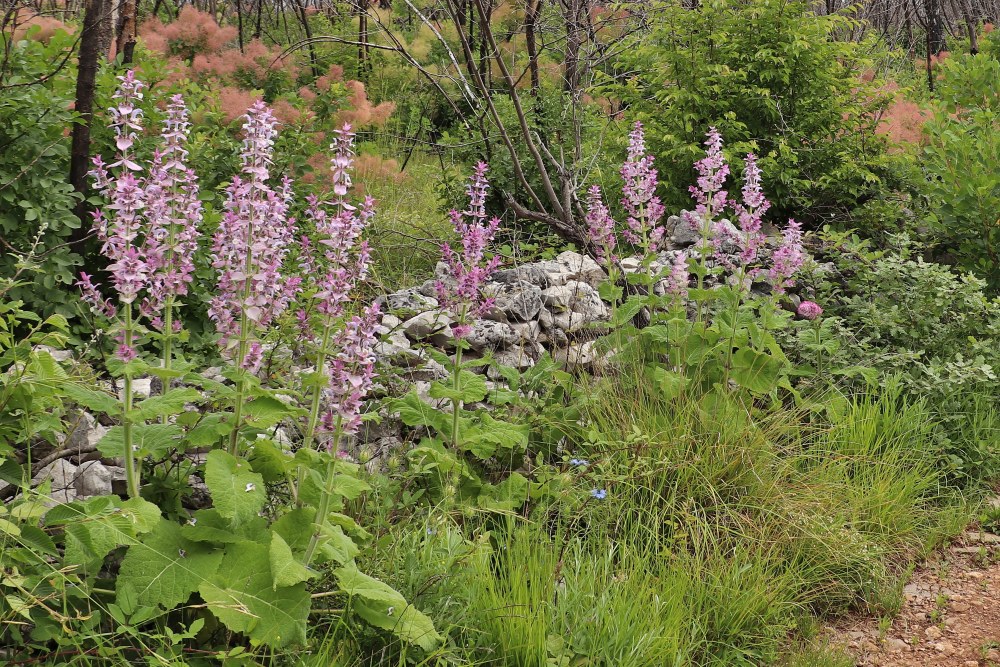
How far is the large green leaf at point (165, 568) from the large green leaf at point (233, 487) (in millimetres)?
130

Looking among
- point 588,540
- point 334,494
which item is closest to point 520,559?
point 588,540

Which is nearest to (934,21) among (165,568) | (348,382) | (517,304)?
(517,304)

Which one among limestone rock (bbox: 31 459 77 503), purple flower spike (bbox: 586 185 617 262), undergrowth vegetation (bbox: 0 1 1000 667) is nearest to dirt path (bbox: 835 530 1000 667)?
undergrowth vegetation (bbox: 0 1 1000 667)

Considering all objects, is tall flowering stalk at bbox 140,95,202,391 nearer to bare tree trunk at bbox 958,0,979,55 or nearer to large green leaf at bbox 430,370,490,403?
large green leaf at bbox 430,370,490,403

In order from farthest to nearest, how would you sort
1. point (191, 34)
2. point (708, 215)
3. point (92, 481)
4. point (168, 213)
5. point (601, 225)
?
point (191, 34) < point (601, 225) < point (708, 215) < point (92, 481) < point (168, 213)

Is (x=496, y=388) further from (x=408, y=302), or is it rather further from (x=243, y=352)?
(x=243, y=352)

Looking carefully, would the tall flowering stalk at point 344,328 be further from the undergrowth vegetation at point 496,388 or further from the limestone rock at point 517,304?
the limestone rock at point 517,304

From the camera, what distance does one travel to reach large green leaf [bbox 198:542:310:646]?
76.3 inches

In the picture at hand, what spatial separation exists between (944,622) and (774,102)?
3593mm

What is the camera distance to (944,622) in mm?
3119

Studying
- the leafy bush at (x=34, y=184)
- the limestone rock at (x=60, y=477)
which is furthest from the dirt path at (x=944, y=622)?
the leafy bush at (x=34, y=184)

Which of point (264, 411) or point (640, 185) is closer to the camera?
point (264, 411)

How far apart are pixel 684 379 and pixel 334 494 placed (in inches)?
70.1

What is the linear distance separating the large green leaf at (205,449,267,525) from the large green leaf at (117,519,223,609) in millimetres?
130
